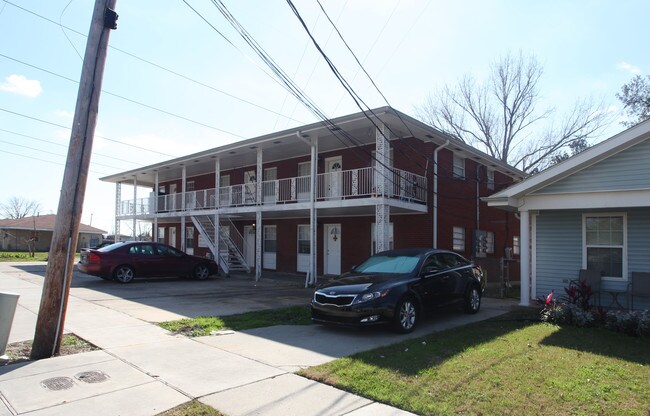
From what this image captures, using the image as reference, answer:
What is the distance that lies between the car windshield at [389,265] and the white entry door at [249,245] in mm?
13323

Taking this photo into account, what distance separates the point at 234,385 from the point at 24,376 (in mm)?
2565

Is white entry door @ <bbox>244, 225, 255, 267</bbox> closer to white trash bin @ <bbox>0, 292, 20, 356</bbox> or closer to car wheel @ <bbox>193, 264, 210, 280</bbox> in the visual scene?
car wheel @ <bbox>193, 264, 210, 280</bbox>

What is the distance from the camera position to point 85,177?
6516 mm

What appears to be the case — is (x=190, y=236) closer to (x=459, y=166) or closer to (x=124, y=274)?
(x=124, y=274)

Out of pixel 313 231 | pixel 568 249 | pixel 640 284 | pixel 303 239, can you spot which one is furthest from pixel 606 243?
pixel 303 239

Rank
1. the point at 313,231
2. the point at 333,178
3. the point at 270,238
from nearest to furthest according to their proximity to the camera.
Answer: the point at 313,231 < the point at 333,178 < the point at 270,238

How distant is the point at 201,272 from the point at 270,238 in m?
4.34

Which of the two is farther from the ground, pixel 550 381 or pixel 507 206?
pixel 507 206

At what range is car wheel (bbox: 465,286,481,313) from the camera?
10039mm

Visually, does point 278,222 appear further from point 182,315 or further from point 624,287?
point 624,287

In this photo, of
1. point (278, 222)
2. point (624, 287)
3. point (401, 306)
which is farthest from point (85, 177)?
point (278, 222)

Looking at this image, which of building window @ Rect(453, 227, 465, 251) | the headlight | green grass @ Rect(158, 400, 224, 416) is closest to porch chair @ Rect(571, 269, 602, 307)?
the headlight

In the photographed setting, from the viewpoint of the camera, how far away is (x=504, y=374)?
5379 mm

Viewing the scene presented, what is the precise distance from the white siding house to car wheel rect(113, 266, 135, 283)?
12.3 meters
